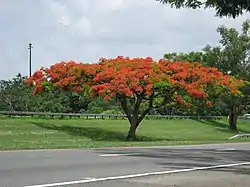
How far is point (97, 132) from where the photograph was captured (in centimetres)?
4203

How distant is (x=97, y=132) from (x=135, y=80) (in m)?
6.86

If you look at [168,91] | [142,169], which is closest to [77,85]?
[168,91]

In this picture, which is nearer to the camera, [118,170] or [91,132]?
[118,170]

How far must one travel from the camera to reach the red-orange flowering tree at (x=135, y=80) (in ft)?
121

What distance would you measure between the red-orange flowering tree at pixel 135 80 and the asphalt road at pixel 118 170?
16.1 m

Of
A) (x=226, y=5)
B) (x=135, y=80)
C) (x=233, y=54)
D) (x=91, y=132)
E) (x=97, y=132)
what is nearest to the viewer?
(x=226, y=5)

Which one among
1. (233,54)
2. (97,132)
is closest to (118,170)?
(97,132)

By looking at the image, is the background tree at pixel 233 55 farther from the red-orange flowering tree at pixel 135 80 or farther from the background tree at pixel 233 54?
the red-orange flowering tree at pixel 135 80

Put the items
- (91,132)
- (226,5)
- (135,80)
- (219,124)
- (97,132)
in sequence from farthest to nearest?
Result: (219,124)
(97,132)
(91,132)
(135,80)
(226,5)

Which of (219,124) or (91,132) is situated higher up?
(219,124)

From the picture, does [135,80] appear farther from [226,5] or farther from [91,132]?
[226,5]

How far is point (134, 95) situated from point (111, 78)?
260 centimetres

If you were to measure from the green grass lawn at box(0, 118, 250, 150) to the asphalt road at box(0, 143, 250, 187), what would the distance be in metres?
9.16

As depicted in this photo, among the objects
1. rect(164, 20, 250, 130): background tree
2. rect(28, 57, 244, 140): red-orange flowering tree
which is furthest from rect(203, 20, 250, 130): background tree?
rect(28, 57, 244, 140): red-orange flowering tree
